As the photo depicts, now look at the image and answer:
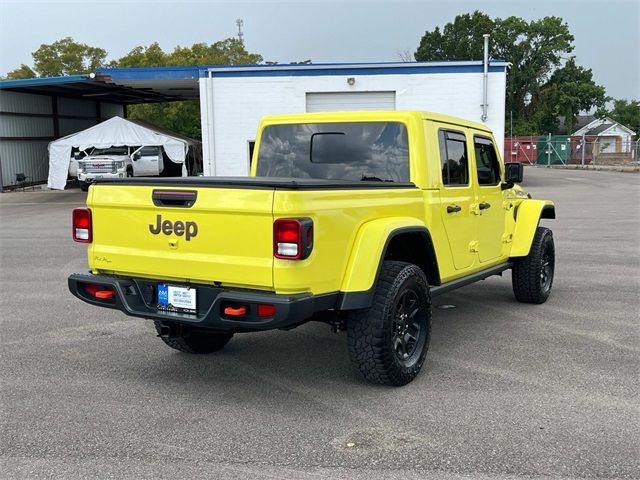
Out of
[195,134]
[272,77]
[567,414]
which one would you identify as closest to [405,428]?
[567,414]

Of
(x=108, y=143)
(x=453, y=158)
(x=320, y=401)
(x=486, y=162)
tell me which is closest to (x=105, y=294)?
(x=320, y=401)

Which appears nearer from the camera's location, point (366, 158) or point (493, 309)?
point (366, 158)

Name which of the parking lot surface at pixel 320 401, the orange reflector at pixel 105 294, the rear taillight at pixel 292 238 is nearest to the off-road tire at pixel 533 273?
the parking lot surface at pixel 320 401

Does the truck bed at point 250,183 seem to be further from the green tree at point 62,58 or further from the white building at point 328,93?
the green tree at point 62,58

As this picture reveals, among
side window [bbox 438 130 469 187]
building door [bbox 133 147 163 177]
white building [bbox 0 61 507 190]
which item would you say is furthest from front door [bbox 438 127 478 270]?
building door [bbox 133 147 163 177]

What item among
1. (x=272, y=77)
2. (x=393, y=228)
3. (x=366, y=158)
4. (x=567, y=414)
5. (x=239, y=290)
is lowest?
(x=567, y=414)

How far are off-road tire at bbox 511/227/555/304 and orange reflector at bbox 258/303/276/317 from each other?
3.92 m

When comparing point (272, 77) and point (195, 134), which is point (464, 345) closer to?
point (272, 77)

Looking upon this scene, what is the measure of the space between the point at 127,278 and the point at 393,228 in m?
1.85

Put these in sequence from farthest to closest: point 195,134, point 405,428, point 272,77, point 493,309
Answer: point 195,134 → point 272,77 → point 493,309 → point 405,428

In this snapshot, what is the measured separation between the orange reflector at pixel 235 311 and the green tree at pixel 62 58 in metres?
61.0

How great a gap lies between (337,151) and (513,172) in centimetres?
205

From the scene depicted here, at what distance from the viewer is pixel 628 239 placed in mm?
11938

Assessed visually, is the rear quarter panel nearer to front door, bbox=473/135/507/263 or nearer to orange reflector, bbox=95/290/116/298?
orange reflector, bbox=95/290/116/298
